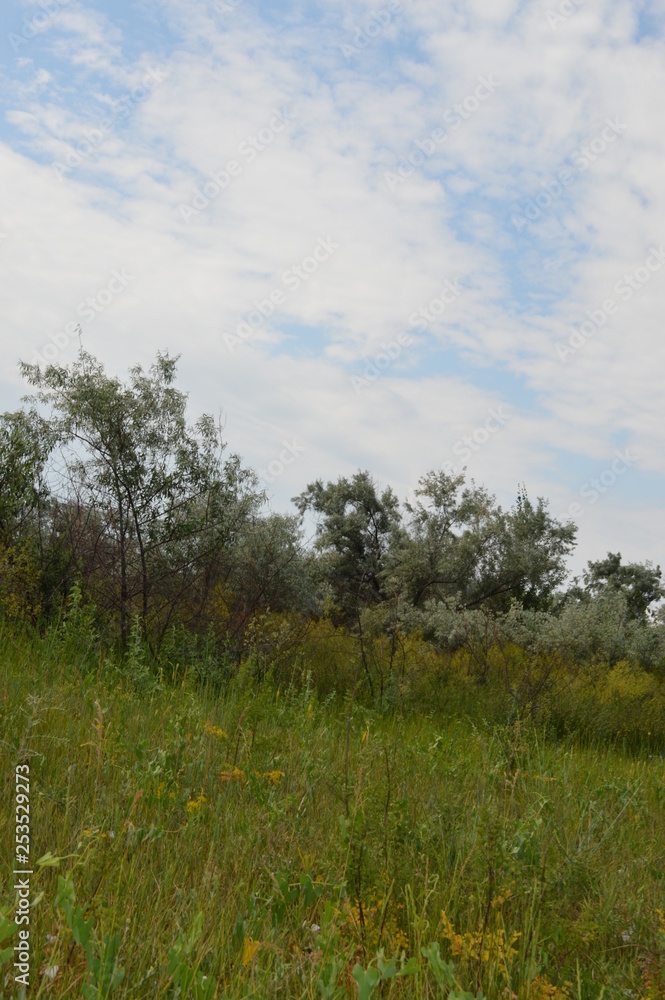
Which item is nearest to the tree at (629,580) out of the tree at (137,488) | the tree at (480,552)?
the tree at (480,552)

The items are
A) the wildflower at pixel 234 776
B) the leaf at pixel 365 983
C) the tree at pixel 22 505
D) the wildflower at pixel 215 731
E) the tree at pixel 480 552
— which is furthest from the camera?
the tree at pixel 480 552

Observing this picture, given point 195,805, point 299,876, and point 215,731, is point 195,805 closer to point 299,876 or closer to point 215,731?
point 299,876

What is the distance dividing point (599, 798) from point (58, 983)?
4.08 meters

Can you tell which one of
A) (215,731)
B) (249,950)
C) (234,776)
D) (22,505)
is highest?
(22,505)

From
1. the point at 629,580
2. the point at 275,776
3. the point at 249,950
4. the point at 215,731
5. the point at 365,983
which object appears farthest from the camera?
the point at 629,580

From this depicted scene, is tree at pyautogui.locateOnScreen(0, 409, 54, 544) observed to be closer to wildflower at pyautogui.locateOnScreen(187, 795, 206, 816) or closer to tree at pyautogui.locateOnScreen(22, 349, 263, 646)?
tree at pyautogui.locateOnScreen(22, 349, 263, 646)

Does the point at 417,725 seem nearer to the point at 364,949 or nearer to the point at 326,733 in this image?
the point at 326,733

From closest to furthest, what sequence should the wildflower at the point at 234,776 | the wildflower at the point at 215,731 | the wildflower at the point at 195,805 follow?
the wildflower at the point at 195,805 → the wildflower at the point at 234,776 → the wildflower at the point at 215,731

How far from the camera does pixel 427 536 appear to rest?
19.3m

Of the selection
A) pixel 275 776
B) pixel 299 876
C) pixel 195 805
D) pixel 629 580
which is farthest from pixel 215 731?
pixel 629 580

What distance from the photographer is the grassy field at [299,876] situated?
2.43 m

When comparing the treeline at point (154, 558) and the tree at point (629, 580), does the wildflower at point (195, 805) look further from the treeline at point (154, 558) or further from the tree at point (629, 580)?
the tree at point (629, 580)

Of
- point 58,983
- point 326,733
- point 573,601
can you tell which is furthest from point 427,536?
point 58,983

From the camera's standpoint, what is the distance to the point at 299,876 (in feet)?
9.86
